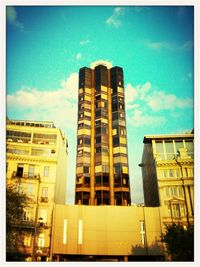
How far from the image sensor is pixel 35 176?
4516cm

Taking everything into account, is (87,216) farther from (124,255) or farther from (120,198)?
(120,198)

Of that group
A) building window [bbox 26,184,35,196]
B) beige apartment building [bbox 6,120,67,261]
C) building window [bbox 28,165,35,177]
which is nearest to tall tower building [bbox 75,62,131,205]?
beige apartment building [bbox 6,120,67,261]

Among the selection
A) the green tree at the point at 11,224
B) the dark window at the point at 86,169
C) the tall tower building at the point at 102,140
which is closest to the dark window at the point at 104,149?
the tall tower building at the point at 102,140

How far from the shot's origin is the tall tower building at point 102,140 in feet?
187

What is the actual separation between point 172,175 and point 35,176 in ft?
76.4

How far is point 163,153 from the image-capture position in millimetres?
48969

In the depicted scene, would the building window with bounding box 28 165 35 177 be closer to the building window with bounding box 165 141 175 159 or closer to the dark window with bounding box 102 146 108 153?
the dark window with bounding box 102 146 108 153

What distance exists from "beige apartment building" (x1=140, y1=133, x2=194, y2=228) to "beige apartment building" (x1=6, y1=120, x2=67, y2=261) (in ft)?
57.7

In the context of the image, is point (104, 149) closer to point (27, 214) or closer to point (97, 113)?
point (97, 113)

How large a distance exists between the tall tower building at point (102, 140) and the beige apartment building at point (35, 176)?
7.88 m

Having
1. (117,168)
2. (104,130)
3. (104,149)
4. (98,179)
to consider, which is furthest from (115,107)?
(98,179)

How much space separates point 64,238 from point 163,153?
2231cm

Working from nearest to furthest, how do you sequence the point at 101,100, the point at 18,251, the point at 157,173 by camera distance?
the point at 18,251 → the point at 157,173 → the point at 101,100

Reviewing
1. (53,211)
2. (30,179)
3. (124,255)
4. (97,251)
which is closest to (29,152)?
(30,179)
